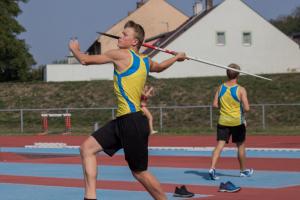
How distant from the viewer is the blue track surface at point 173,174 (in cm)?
905

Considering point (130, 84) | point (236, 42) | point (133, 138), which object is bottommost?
point (133, 138)

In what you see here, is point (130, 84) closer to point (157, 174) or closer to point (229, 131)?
point (229, 131)

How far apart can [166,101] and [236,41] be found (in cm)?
1764

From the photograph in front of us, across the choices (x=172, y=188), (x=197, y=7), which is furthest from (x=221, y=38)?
(x=172, y=188)

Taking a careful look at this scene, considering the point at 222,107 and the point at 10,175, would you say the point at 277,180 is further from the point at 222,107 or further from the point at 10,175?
the point at 10,175

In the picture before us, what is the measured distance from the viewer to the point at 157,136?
74.1ft

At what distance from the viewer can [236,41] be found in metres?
51.7

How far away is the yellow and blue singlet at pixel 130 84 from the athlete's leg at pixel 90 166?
0.40 m

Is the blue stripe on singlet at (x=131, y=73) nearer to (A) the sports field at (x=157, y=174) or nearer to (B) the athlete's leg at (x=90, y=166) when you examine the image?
(B) the athlete's leg at (x=90, y=166)

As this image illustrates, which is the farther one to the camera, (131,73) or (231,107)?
(231,107)

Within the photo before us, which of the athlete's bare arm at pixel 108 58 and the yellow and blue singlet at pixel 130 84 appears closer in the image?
the athlete's bare arm at pixel 108 58

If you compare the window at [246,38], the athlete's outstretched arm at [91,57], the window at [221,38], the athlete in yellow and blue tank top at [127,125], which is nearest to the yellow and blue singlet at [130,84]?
the athlete in yellow and blue tank top at [127,125]

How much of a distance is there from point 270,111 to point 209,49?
21185mm

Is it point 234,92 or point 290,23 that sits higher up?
point 290,23
